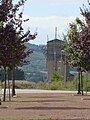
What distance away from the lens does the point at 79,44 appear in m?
33.3

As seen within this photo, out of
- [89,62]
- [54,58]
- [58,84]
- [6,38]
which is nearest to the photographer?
[6,38]

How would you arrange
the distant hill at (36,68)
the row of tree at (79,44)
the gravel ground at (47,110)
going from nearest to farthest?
the gravel ground at (47,110), the row of tree at (79,44), the distant hill at (36,68)

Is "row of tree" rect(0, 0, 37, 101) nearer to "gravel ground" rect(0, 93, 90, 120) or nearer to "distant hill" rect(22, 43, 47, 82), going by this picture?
"gravel ground" rect(0, 93, 90, 120)

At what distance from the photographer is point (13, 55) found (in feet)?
95.5

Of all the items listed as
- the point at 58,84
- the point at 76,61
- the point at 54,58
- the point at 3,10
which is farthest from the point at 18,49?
the point at 54,58

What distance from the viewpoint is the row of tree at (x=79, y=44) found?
30.6 m

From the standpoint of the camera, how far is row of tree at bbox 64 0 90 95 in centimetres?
3065

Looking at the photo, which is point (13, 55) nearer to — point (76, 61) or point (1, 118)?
point (1, 118)

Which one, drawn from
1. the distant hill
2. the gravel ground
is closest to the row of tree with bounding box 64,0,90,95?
the gravel ground

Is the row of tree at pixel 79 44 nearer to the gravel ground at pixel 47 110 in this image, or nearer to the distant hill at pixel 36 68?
the gravel ground at pixel 47 110

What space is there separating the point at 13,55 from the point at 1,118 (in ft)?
28.1

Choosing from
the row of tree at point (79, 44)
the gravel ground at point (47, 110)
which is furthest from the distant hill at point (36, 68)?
the gravel ground at point (47, 110)

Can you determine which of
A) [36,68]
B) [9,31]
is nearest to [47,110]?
[9,31]

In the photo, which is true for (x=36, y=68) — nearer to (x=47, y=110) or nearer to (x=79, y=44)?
(x=79, y=44)
